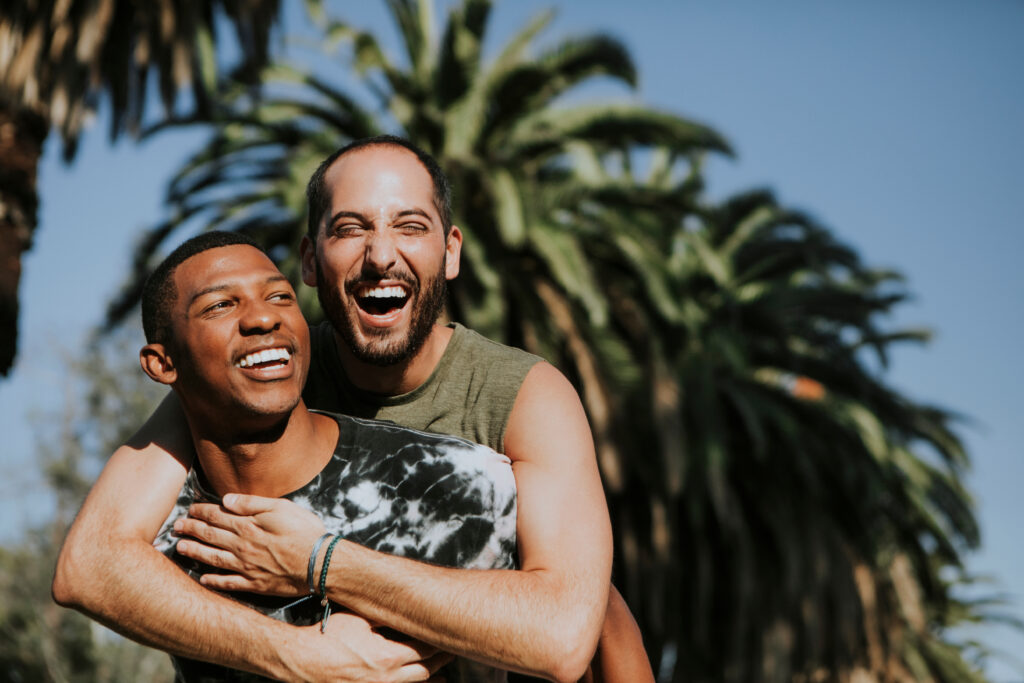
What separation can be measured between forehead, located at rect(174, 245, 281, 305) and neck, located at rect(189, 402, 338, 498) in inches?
17.0

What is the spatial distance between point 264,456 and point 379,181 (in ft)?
3.80

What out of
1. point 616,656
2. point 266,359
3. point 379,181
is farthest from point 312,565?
point 379,181

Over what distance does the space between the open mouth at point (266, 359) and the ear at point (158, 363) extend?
0.87ft

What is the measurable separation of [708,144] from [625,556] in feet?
21.9

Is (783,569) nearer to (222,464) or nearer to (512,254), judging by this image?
(512,254)

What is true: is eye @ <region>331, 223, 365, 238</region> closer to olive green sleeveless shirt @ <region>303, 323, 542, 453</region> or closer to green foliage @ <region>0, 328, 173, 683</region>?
olive green sleeveless shirt @ <region>303, 323, 542, 453</region>

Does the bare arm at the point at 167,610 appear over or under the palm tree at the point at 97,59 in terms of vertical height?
under

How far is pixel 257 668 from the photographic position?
330 centimetres

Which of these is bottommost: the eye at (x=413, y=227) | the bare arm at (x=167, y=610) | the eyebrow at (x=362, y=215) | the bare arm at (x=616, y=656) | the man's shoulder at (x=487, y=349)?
the bare arm at (x=616, y=656)

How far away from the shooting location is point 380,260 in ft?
12.9

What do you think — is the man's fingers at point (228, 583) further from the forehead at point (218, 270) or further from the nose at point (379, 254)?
the nose at point (379, 254)

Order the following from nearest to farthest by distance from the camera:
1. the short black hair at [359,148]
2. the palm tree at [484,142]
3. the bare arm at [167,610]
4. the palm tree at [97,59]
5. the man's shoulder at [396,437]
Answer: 1. the bare arm at [167,610]
2. the man's shoulder at [396,437]
3. the short black hair at [359,148]
4. the palm tree at [97,59]
5. the palm tree at [484,142]

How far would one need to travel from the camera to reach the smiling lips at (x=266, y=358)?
341 centimetres

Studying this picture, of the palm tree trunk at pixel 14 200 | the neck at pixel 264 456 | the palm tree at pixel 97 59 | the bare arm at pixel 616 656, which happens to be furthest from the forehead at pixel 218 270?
the palm tree at pixel 97 59
